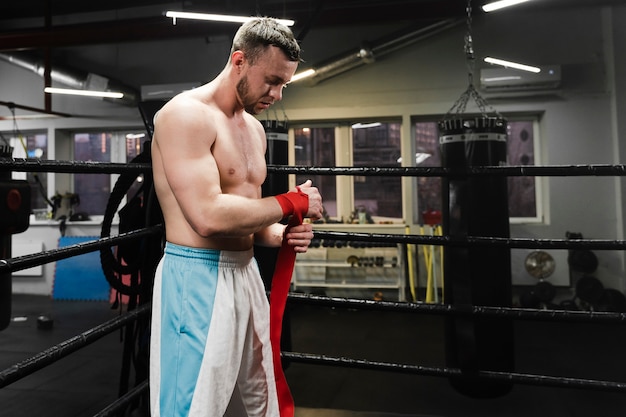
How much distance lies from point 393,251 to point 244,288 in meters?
4.24

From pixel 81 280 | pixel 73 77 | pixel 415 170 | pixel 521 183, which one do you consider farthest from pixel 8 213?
pixel 521 183

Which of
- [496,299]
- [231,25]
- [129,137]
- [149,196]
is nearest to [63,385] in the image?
Result: [149,196]

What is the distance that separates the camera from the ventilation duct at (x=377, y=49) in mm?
5109

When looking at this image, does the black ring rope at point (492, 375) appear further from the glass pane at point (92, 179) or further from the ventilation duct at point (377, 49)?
the glass pane at point (92, 179)

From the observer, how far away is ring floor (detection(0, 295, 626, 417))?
2.40 metres

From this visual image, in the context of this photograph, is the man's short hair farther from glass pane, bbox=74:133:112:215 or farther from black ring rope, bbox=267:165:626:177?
glass pane, bbox=74:133:112:215

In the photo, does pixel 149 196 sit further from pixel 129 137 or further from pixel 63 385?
pixel 129 137

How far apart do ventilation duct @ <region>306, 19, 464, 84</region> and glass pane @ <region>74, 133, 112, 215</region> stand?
3.30 m

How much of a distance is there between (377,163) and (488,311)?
4388mm

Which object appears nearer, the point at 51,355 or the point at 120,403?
A: the point at 51,355

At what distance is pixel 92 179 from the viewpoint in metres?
6.38

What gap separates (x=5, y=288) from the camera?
2.50m

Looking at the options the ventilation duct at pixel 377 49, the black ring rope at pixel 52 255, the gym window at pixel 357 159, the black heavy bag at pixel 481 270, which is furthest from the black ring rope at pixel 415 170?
the gym window at pixel 357 159

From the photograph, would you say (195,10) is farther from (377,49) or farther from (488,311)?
(488,311)
